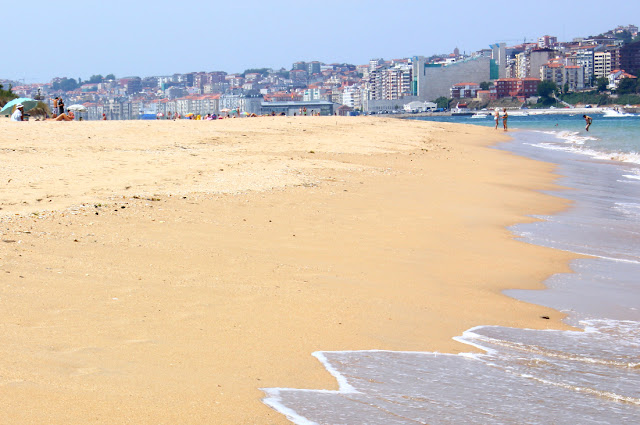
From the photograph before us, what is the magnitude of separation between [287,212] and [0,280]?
4.29 meters

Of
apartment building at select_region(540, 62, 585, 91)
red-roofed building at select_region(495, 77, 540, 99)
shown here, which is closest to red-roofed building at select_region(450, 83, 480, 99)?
red-roofed building at select_region(495, 77, 540, 99)

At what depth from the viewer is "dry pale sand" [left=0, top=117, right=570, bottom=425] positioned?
11.6ft

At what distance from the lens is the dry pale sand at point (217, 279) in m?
3.52

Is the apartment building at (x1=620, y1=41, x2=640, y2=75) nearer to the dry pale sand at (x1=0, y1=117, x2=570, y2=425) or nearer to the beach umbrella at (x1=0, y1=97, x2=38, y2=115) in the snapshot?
the beach umbrella at (x1=0, y1=97, x2=38, y2=115)

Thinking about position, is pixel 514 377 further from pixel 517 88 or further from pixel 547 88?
→ pixel 517 88

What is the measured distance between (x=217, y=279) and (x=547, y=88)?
17472 centimetres

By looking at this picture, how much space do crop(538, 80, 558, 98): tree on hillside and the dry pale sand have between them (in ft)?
548

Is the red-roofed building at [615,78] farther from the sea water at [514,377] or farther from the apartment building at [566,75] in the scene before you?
the sea water at [514,377]

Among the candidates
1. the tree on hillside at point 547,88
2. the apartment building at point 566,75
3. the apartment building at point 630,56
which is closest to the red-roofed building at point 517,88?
the apartment building at point 566,75

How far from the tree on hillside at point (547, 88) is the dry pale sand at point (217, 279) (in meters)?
167

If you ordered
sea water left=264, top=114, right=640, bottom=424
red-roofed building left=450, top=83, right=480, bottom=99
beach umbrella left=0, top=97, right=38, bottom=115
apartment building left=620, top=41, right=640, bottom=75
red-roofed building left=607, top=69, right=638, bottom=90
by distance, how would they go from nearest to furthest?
sea water left=264, top=114, right=640, bottom=424 < beach umbrella left=0, top=97, right=38, bottom=115 < red-roofed building left=607, top=69, right=638, bottom=90 < apartment building left=620, top=41, right=640, bottom=75 < red-roofed building left=450, top=83, right=480, bottom=99

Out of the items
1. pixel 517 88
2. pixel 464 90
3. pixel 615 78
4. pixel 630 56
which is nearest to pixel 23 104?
pixel 615 78

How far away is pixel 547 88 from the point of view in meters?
170

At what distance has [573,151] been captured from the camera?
29.2 m
